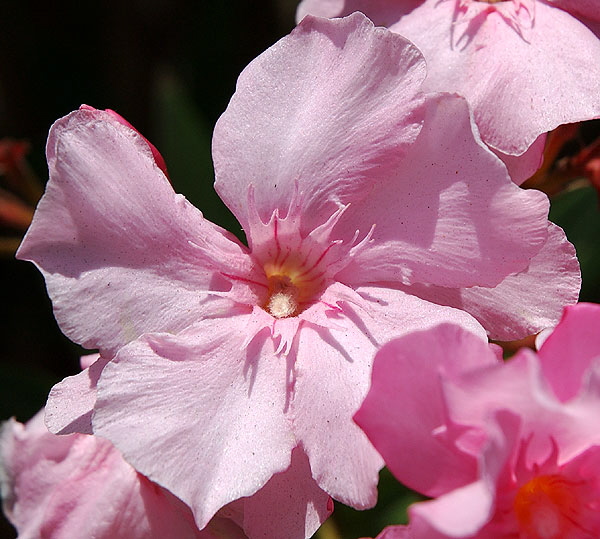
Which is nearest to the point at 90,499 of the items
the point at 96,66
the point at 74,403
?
the point at 74,403

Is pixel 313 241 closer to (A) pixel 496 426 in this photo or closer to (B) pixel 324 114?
(B) pixel 324 114

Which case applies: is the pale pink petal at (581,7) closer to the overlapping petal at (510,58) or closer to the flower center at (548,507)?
the overlapping petal at (510,58)

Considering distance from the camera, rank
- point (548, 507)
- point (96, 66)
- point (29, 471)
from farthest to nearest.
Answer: point (96, 66) < point (29, 471) < point (548, 507)

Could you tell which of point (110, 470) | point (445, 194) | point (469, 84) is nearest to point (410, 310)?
point (445, 194)

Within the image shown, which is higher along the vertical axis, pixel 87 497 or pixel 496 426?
pixel 496 426

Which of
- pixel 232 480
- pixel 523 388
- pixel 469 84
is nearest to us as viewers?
pixel 523 388

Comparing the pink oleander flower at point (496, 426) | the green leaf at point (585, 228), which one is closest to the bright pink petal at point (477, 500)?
the pink oleander flower at point (496, 426)

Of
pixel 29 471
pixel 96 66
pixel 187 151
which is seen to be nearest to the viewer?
pixel 29 471

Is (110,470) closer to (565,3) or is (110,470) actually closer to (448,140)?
(448,140)
